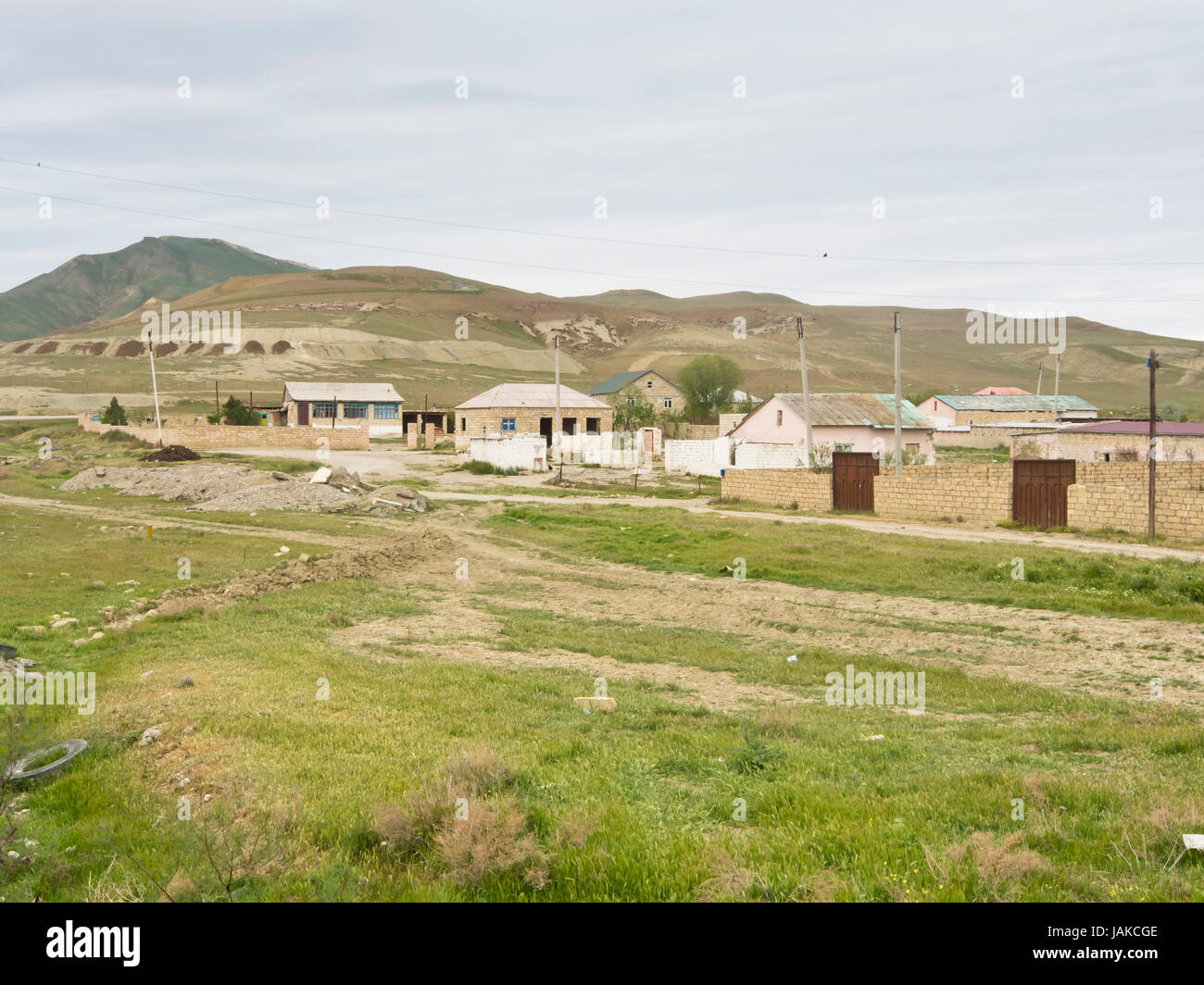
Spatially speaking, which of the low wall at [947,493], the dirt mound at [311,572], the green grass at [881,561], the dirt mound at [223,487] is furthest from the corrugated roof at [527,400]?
the dirt mound at [311,572]

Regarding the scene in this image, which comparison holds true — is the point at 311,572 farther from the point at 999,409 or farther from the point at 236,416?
the point at 999,409

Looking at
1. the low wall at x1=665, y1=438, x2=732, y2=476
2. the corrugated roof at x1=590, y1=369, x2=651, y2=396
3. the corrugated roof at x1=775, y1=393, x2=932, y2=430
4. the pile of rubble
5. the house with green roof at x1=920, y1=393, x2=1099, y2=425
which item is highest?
the corrugated roof at x1=590, y1=369, x2=651, y2=396

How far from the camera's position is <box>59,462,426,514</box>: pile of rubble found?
38125 mm

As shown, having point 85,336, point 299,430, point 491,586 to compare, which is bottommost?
point 491,586

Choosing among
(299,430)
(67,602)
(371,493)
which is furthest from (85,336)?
(67,602)

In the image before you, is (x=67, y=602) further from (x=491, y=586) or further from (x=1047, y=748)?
(x=1047, y=748)

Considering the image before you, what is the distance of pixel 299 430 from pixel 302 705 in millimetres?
62698

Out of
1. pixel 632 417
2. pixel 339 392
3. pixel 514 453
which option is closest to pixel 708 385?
pixel 632 417

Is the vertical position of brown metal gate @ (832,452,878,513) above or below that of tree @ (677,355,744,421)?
below

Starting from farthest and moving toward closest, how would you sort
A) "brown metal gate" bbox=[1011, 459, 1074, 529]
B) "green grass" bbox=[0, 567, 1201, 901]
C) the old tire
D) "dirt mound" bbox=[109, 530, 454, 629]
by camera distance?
1. "brown metal gate" bbox=[1011, 459, 1074, 529]
2. "dirt mound" bbox=[109, 530, 454, 629]
3. the old tire
4. "green grass" bbox=[0, 567, 1201, 901]

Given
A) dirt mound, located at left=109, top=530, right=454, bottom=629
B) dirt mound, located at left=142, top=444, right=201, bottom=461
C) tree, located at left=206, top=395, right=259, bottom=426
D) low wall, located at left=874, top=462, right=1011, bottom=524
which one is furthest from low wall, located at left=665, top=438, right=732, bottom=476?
tree, located at left=206, top=395, right=259, bottom=426

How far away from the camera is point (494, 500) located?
136 ft

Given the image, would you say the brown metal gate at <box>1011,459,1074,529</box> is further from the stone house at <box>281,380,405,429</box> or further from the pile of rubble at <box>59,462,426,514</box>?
the stone house at <box>281,380,405,429</box>

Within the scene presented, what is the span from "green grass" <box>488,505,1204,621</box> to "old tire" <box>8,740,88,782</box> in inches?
640
